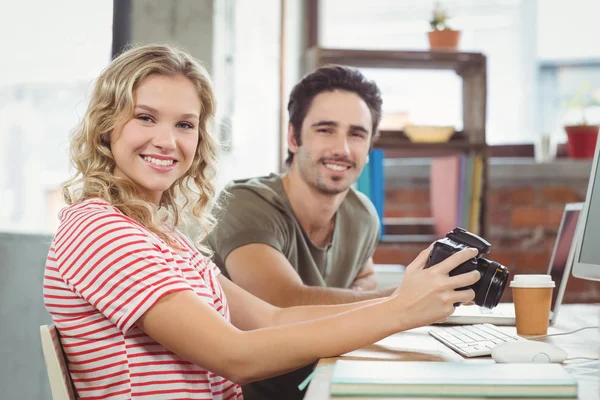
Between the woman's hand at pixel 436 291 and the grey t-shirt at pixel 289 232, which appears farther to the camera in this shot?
the grey t-shirt at pixel 289 232

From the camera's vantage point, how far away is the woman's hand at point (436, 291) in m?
1.03

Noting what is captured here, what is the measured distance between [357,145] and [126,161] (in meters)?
1.14

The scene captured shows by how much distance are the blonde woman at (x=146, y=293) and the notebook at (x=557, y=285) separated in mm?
461

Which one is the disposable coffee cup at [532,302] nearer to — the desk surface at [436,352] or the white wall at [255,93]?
the desk surface at [436,352]

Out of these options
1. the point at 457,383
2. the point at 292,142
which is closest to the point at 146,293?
the point at 457,383

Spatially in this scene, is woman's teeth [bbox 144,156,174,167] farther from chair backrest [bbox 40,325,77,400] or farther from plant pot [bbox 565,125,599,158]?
plant pot [bbox 565,125,599,158]

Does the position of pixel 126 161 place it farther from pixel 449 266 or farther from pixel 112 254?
pixel 449 266

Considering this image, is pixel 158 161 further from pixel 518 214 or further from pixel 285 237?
pixel 518 214

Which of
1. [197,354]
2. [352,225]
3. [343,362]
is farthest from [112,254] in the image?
[352,225]

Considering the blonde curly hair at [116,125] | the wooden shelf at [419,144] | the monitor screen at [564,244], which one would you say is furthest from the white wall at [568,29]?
the blonde curly hair at [116,125]

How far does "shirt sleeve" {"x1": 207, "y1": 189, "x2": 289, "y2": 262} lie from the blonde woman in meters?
0.62

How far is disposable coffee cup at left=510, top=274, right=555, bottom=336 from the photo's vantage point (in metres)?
1.36

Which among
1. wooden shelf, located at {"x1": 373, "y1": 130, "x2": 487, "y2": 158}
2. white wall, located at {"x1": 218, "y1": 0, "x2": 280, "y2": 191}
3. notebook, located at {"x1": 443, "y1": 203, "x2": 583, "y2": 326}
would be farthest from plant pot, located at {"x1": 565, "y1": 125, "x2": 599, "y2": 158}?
notebook, located at {"x1": 443, "y1": 203, "x2": 583, "y2": 326}

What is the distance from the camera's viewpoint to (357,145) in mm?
2254
